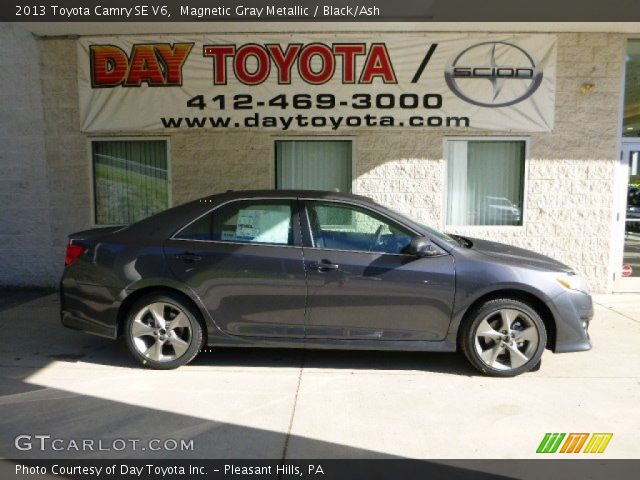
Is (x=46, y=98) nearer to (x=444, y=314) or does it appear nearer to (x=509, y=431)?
(x=444, y=314)

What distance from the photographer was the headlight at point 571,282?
4367 mm

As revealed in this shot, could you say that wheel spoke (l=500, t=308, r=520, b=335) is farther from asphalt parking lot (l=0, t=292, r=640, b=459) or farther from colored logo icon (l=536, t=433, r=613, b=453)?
colored logo icon (l=536, t=433, r=613, b=453)

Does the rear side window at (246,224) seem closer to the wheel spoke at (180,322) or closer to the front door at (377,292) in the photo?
the front door at (377,292)

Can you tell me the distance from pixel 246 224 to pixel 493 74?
184 inches

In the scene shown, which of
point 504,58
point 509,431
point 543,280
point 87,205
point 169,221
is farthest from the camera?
point 87,205

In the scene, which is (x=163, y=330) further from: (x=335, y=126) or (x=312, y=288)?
Result: (x=335, y=126)

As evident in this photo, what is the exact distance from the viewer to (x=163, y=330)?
4523mm

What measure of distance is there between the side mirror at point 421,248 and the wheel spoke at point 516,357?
1.03 metres

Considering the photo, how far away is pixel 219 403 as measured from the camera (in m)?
3.90

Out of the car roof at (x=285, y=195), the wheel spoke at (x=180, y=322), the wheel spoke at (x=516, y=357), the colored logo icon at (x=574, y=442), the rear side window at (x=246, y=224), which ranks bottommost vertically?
the colored logo icon at (x=574, y=442)

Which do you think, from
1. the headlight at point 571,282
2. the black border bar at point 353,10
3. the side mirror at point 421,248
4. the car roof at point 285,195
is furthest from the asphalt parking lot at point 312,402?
the black border bar at point 353,10

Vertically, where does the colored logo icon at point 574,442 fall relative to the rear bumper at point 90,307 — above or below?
below

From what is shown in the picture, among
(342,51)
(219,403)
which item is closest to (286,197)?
(219,403)

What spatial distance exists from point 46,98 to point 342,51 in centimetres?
443
